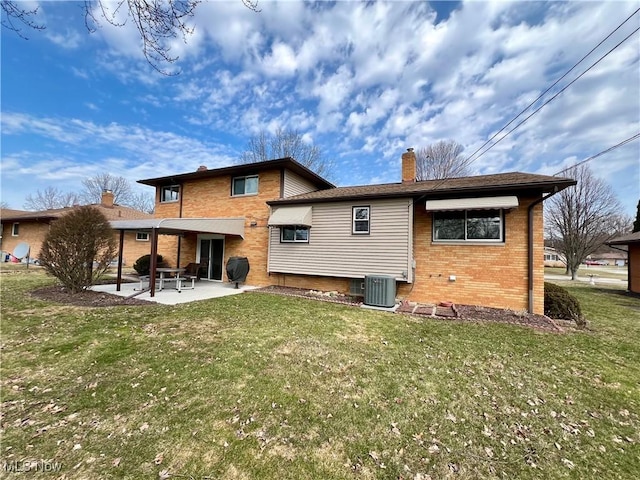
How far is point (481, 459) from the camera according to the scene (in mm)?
3201

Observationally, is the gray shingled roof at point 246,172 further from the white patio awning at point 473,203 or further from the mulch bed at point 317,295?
the white patio awning at point 473,203

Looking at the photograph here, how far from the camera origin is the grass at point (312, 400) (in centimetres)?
309

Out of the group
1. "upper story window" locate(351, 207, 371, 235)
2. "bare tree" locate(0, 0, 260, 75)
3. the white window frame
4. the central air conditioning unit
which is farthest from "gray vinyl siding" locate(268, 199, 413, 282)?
"bare tree" locate(0, 0, 260, 75)

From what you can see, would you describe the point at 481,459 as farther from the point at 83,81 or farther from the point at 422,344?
the point at 83,81

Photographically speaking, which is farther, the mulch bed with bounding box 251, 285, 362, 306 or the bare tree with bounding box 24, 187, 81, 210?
the bare tree with bounding box 24, 187, 81, 210

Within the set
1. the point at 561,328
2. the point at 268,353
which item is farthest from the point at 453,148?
the point at 268,353

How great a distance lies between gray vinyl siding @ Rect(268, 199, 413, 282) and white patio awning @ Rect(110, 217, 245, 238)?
2.25 meters

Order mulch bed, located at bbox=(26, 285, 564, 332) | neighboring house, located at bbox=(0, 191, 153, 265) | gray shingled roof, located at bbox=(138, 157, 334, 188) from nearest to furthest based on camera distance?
mulch bed, located at bbox=(26, 285, 564, 332), gray shingled roof, located at bbox=(138, 157, 334, 188), neighboring house, located at bbox=(0, 191, 153, 265)

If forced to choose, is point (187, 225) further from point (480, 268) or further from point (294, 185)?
point (480, 268)

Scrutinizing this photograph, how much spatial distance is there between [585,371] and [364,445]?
519cm

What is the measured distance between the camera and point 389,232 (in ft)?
37.4

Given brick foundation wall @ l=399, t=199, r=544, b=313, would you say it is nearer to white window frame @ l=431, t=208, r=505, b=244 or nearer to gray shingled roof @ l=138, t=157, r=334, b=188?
white window frame @ l=431, t=208, r=505, b=244

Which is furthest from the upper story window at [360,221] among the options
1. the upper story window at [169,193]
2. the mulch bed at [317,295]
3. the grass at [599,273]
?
the grass at [599,273]

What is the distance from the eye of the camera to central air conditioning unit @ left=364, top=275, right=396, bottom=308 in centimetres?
1027
